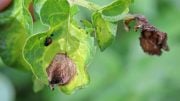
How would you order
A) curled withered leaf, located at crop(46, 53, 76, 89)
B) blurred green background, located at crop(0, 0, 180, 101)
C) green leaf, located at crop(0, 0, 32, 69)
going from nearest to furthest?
1. curled withered leaf, located at crop(46, 53, 76, 89)
2. green leaf, located at crop(0, 0, 32, 69)
3. blurred green background, located at crop(0, 0, 180, 101)

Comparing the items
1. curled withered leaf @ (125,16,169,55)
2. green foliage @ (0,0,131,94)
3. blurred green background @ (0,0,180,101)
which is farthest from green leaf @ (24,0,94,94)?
blurred green background @ (0,0,180,101)

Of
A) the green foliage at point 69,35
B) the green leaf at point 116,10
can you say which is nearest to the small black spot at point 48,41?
the green foliage at point 69,35

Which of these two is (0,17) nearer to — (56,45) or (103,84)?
(56,45)

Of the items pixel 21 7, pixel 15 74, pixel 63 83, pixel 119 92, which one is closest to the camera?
pixel 63 83

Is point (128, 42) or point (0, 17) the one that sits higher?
point (0, 17)

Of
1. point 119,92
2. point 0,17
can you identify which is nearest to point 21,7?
point 0,17

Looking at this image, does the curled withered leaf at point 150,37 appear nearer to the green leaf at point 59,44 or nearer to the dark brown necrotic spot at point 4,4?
the green leaf at point 59,44

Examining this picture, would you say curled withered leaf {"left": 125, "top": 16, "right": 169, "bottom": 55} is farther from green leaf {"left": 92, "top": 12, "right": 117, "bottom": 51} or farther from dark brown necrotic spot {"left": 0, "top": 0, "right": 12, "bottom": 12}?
dark brown necrotic spot {"left": 0, "top": 0, "right": 12, "bottom": 12}
